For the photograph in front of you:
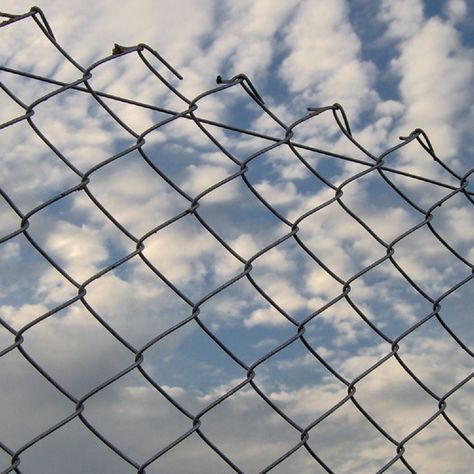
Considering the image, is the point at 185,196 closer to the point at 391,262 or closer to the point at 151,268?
the point at 151,268

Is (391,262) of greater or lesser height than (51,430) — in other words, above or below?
above

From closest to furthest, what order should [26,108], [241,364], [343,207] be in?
[26,108]
[241,364]
[343,207]

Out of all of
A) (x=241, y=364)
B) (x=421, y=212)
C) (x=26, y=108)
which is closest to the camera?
(x=26, y=108)

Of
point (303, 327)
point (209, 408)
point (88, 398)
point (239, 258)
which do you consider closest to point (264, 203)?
point (239, 258)

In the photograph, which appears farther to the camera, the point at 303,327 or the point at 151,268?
the point at 303,327

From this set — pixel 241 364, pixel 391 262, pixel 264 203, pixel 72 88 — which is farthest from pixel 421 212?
pixel 72 88

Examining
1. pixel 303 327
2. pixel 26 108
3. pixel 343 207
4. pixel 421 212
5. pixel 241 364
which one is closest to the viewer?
pixel 26 108

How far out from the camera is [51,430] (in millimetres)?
1791

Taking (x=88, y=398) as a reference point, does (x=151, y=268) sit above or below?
above

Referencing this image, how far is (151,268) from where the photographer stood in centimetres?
201

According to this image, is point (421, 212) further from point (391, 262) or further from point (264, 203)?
point (264, 203)

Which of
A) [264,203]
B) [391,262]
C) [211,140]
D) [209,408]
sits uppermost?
[211,140]

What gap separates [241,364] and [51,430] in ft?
1.65

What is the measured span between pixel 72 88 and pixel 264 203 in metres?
0.55
